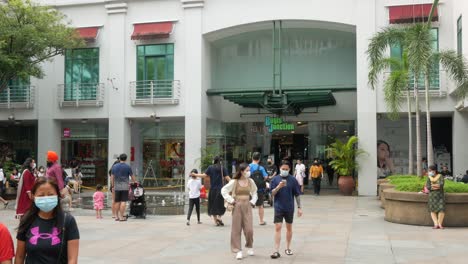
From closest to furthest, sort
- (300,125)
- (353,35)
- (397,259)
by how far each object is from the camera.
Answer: (397,259)
(353,35)
(300,125)

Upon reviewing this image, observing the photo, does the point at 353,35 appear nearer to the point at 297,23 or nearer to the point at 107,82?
the point at 297,23

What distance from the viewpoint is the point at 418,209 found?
1402cm

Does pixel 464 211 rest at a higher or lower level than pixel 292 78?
lower

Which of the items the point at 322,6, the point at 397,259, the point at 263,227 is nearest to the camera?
the point at 397,259

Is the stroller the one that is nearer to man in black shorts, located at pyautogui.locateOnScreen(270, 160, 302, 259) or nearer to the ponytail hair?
the ponytail hair

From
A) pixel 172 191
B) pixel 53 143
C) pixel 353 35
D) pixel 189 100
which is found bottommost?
pixel 172 191

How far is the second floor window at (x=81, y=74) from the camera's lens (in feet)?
93.4

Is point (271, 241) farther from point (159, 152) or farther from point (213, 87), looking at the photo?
point (159, 152)

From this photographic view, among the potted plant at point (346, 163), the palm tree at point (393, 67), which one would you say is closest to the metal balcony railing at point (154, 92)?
the potted plant at point (346, 163)

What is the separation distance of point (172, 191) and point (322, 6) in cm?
1202

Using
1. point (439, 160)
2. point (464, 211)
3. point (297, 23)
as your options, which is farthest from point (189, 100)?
point (464, 211)

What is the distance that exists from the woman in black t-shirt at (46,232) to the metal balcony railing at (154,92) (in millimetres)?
23135

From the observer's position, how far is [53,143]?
29.0 meters

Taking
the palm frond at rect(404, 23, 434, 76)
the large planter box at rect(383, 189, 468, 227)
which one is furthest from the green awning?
the large planter box at rect(383, 189, 468, 227)
